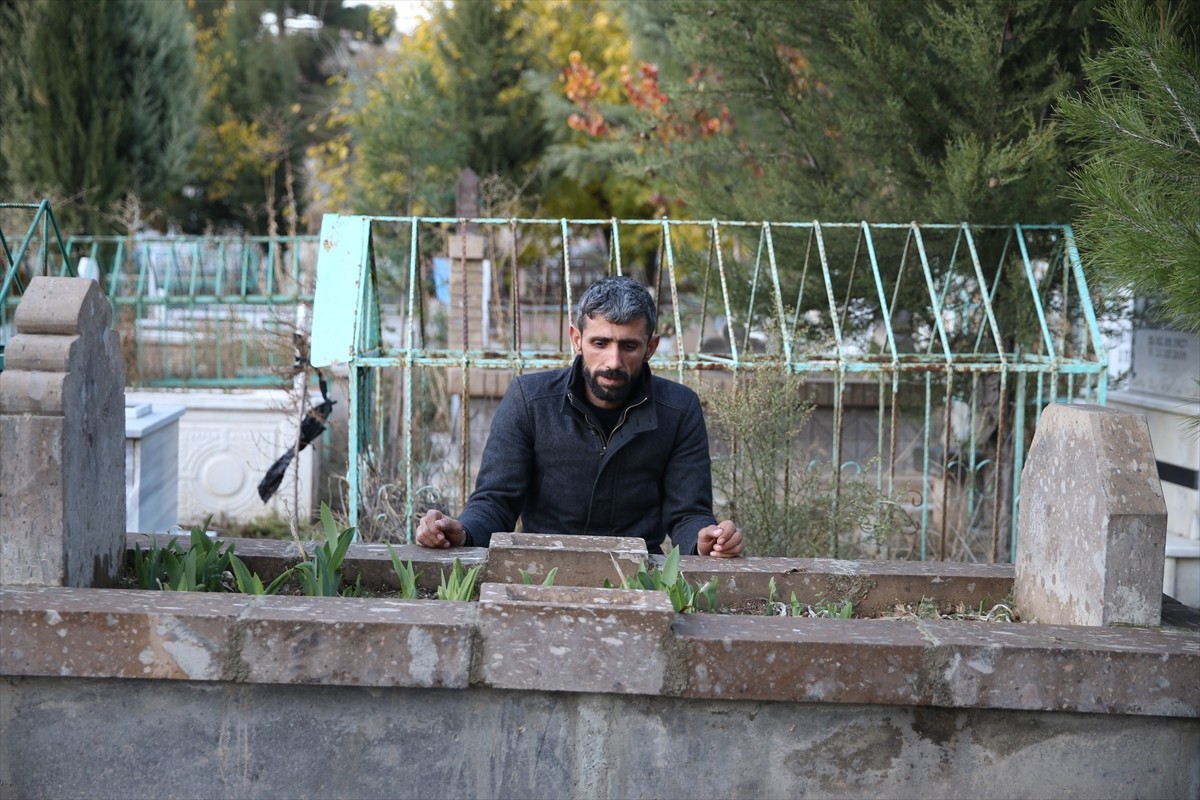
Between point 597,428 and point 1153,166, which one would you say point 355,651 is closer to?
point 597,428

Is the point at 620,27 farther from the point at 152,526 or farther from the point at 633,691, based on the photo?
Result: the point at 633,691

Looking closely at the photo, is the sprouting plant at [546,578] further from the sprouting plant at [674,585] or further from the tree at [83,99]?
the tree at [83,99]

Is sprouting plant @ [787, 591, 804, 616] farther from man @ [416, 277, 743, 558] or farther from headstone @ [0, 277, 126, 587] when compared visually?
headstone @ [0, 277, 126, 587]

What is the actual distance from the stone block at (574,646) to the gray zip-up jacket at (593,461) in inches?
41.0

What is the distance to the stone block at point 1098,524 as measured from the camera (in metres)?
2.88

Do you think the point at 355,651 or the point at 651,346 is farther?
the point at 651,346

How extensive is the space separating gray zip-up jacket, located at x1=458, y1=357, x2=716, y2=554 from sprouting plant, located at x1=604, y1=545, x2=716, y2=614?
57 centimetres

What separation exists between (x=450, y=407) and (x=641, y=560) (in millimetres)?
4847

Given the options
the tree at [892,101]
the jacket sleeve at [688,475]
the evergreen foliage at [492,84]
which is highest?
the evergreen foliage at [492,84]

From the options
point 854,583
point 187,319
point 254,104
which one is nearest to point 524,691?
point 854,583

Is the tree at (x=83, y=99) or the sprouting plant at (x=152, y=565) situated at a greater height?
the tree at (x=83, y=99)

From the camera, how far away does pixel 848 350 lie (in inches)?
298

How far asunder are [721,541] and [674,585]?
0.47 m

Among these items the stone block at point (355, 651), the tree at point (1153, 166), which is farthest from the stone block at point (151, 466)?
the tree at point (1153, 166)
